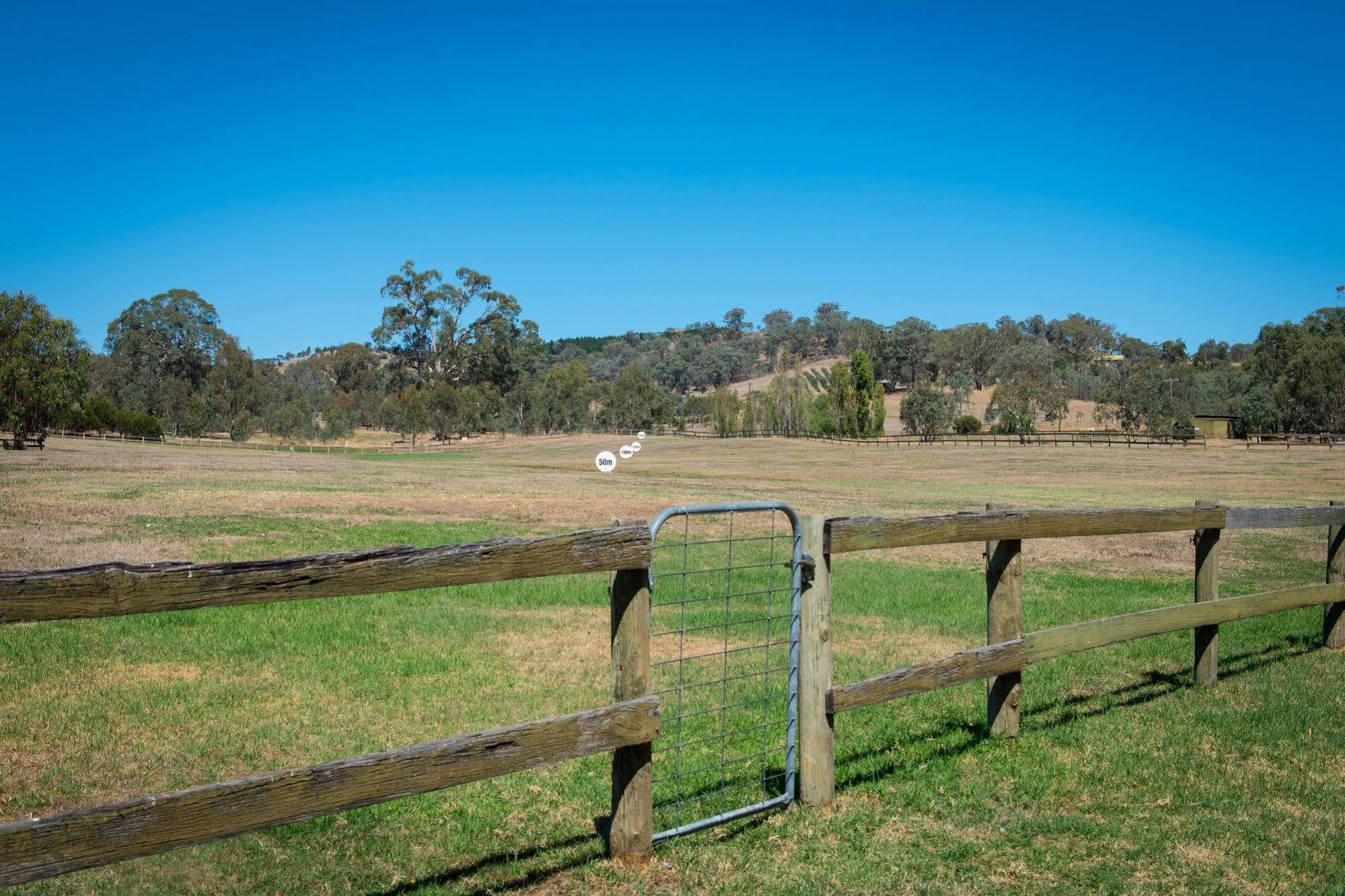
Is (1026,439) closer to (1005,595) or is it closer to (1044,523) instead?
(1044,523)

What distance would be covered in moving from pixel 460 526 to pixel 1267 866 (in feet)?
61.3

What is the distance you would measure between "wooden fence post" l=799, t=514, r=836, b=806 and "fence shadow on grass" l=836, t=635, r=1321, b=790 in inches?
20.8

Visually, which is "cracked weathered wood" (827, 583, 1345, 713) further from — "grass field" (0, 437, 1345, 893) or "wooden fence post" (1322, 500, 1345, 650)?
"grass field" (0, 437, 1345, 893)

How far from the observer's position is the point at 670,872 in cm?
473

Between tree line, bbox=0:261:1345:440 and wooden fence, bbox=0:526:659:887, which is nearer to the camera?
wooden fence, bbox=0:526:659:887

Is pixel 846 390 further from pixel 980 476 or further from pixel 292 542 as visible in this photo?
pixel 292 542

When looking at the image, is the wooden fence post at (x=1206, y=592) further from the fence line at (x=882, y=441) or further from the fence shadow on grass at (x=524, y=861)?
the fence line at (x=882, y=441)

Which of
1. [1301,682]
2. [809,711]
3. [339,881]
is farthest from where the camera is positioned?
[1301,682]

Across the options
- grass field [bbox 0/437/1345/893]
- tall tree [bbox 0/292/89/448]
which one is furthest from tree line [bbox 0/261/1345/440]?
grass field [bbox 0/437/1345/893]

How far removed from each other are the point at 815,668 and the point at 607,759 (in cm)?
210

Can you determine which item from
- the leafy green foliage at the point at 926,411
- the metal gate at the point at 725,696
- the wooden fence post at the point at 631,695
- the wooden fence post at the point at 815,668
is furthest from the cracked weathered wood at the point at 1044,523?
the leafy green foliage at the point at 926,411

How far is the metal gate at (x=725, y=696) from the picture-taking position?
548 cm

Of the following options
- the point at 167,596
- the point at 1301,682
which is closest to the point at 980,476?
the point at 1301,682

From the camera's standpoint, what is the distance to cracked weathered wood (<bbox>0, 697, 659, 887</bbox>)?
10.2 ft
